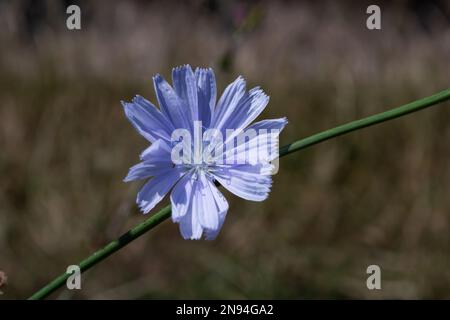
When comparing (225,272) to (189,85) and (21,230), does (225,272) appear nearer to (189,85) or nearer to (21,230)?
(21,230)

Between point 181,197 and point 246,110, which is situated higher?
point 246,110

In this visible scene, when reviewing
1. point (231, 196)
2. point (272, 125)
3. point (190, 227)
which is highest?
point (231, 196)

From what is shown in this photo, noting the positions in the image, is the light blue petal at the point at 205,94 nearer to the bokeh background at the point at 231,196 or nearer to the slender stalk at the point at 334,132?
the slender stalk at the point at 334,132

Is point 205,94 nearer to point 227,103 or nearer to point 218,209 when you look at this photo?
point 227,103

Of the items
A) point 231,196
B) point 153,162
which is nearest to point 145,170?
point 153,162

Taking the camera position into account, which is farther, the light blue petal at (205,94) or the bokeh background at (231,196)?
the bokeh background at (231,196)

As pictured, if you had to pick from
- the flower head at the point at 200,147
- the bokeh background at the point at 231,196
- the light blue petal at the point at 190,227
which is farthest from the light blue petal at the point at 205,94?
the bokeh background at the point at 231,196

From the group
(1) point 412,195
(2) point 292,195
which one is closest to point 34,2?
(2) point 292,195
